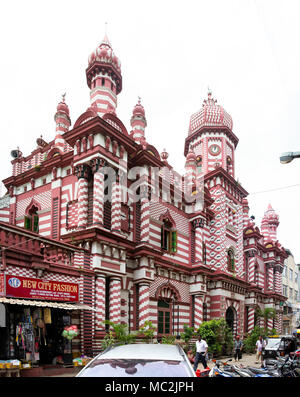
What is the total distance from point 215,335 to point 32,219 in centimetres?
1333

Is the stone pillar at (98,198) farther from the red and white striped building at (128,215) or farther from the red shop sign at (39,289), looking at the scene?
the red shop sign at (39,289)

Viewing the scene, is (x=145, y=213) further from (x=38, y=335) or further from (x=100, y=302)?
(x=38, y=335)

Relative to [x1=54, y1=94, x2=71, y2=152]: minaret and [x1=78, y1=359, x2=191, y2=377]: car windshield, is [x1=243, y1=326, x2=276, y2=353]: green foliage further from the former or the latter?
[x1=78, y1=359, x2=191, y2=377]: car windshield

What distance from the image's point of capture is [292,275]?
193 feet

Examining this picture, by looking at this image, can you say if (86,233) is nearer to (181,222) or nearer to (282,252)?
(181,222)

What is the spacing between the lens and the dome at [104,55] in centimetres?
2402

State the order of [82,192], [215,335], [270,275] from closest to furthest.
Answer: [82,192], [215,335], [270,275]

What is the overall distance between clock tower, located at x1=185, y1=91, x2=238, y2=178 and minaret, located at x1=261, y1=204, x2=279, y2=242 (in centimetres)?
1542

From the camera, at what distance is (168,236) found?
25359 millimetres

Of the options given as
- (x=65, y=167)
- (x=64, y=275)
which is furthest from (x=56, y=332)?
(x=65, y=167)

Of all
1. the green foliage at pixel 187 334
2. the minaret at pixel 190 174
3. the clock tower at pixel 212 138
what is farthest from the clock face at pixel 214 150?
the green foliage at pixel 187 334

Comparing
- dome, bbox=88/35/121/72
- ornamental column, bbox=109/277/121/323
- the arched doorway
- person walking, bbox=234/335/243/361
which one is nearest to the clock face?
dome, bbox=88/35/121/72

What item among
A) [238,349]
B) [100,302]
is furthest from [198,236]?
[100,302]

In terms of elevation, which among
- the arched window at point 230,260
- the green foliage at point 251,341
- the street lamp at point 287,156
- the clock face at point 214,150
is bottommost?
the green foliage at point 251,341
